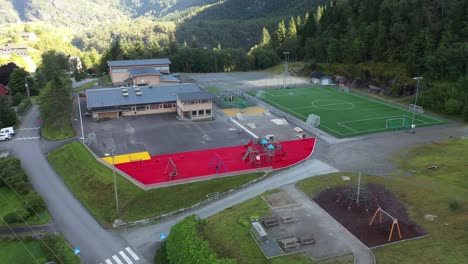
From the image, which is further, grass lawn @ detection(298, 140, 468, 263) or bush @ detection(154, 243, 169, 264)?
bush @ detection(154, 243, 169, 264)

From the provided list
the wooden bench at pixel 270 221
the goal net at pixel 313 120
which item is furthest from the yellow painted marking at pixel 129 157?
the goal net at pixel 313 120

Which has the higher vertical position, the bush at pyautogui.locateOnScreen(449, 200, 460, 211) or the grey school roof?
the grey school roof

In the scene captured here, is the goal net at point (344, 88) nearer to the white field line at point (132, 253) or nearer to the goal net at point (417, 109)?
the goal net at point (417, 109)

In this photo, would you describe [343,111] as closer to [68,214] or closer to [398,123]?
[398,123]

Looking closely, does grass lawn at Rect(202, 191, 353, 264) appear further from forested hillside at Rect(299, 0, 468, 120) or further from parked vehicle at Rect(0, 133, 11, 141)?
forested hillside at Rect(299, 0, 468, 120)

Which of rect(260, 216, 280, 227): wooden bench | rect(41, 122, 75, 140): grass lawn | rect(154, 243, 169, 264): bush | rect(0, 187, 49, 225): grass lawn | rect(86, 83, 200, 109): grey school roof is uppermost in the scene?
rect(86, 83, 200, 109): grey school roof

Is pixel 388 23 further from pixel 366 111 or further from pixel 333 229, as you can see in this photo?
pixel 333 229

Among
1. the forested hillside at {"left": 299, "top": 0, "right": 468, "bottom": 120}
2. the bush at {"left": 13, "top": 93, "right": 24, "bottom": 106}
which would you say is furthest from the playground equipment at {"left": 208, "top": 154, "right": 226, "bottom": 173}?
the bush at {"left": 13, "top": 93, "right": 24, "bottom": 106}
